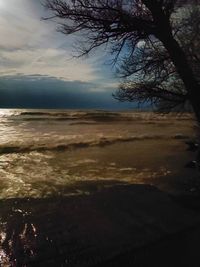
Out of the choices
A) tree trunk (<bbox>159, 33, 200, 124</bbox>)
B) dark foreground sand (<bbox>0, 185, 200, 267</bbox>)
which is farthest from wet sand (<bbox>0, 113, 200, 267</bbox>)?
tree trunk (<bbox>159, 33, 200, 124</bbox>)

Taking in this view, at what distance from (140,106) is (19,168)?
17.3 ft

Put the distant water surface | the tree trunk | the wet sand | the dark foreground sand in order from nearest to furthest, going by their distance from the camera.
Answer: the dark foreground sand
the wet sand
the tree trunk
the distant water surface

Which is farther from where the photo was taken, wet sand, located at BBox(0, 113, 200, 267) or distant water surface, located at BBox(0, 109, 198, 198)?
distant water surface, located at BBox(0, 109, 198, 198)

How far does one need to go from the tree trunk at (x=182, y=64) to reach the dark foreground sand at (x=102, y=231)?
2.99 metres

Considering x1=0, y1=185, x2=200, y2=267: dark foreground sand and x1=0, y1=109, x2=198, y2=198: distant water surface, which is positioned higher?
x1=0, y1=185, x2=200, y2=267: dark foreground sand

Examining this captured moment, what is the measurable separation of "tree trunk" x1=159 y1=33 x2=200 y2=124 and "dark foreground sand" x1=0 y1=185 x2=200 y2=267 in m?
2.99

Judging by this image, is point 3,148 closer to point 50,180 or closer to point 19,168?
point 19,168

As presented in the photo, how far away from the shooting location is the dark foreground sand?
5711 mm

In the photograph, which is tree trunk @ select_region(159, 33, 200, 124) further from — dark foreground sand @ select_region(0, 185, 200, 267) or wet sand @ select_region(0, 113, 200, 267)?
dark foreground sand @ select_region(0, 185, 200, 267)

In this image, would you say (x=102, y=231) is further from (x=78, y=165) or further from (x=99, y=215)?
(x=78, y=165)

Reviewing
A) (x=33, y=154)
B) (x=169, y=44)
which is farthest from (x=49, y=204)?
(x=33, y=154)

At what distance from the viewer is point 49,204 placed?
8477mm

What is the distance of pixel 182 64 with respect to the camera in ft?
33.2

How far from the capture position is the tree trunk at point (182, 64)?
10.1m
